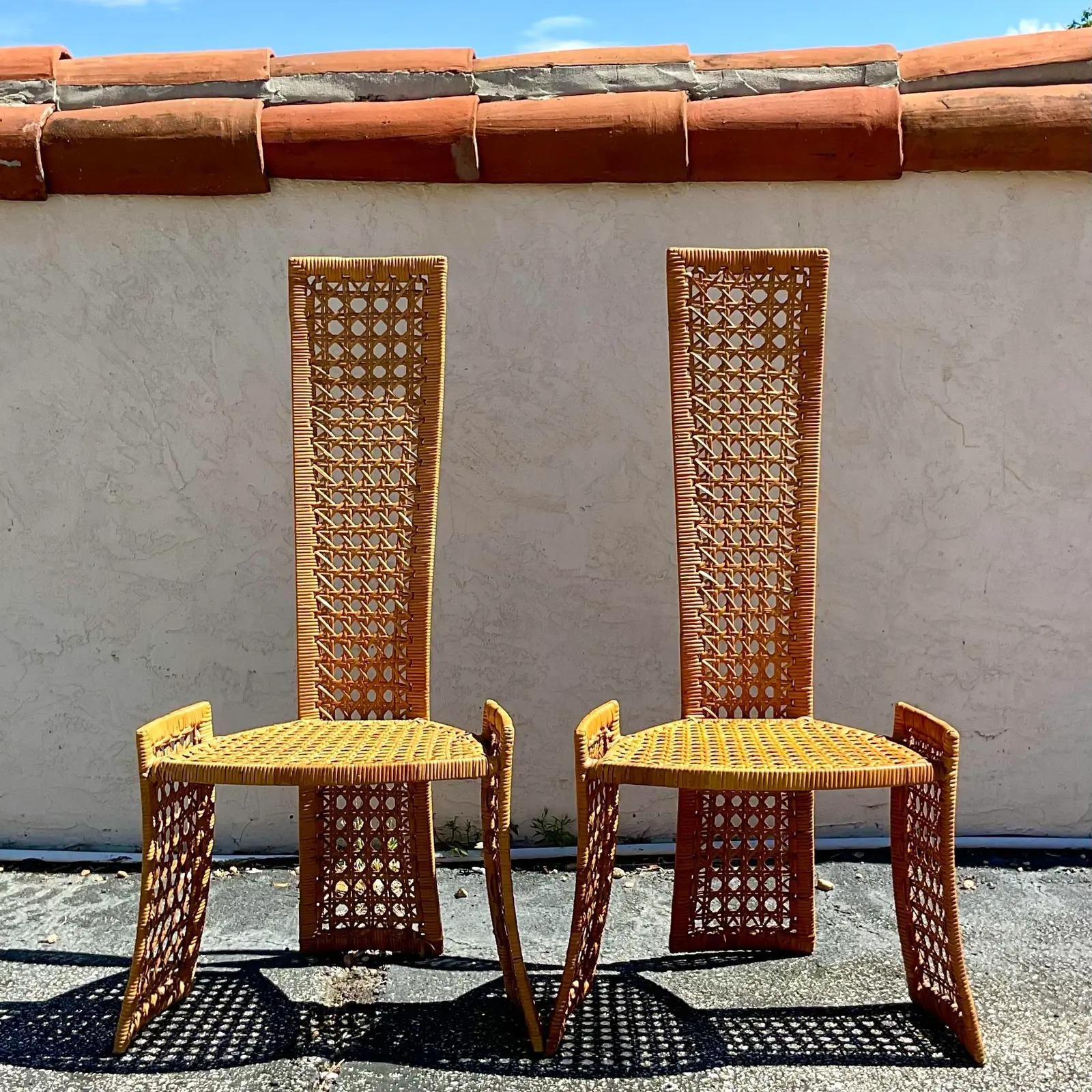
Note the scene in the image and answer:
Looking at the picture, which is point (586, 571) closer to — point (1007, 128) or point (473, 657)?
point (473, 657)

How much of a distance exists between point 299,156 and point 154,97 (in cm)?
46

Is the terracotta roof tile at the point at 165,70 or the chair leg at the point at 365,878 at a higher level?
the terracotta roof tile at the point at 165,70

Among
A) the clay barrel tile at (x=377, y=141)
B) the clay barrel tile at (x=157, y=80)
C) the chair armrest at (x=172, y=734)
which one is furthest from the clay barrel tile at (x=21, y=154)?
the chair armrest at (x=172, y=734)

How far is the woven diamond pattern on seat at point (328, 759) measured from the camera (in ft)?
6.57

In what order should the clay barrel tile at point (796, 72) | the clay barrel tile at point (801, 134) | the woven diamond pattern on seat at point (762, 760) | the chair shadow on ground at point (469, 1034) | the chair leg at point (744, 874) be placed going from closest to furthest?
the woven diamond pattern on seat at point (762, 760) → the chair shadow on ground at point (469, 1034) → the chair leg at point (744, 874) → the clay barrel tile at point (801, 134) → the clay barrel tile at point (796, 72)

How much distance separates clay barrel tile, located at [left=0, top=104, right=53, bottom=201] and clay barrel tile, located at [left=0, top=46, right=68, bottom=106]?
86 mm

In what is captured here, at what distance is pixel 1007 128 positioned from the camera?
280 centimetres

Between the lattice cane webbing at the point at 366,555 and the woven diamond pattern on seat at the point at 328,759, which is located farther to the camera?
the lattice cane webbing at the point at 366,555

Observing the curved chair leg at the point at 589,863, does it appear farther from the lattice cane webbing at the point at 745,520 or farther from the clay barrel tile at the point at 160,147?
the clay barrel tile at the point at 160,147

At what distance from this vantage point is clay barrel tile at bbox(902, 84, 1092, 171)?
2.80 metres

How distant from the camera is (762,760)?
6.77ft

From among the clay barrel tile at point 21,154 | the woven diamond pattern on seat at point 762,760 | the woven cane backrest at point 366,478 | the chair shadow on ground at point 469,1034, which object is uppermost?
the clay barrel tile at point 21,154

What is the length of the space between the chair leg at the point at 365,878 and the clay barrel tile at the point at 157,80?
185 cm

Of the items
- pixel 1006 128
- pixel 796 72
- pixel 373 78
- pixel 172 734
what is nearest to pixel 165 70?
pixel 373 78
